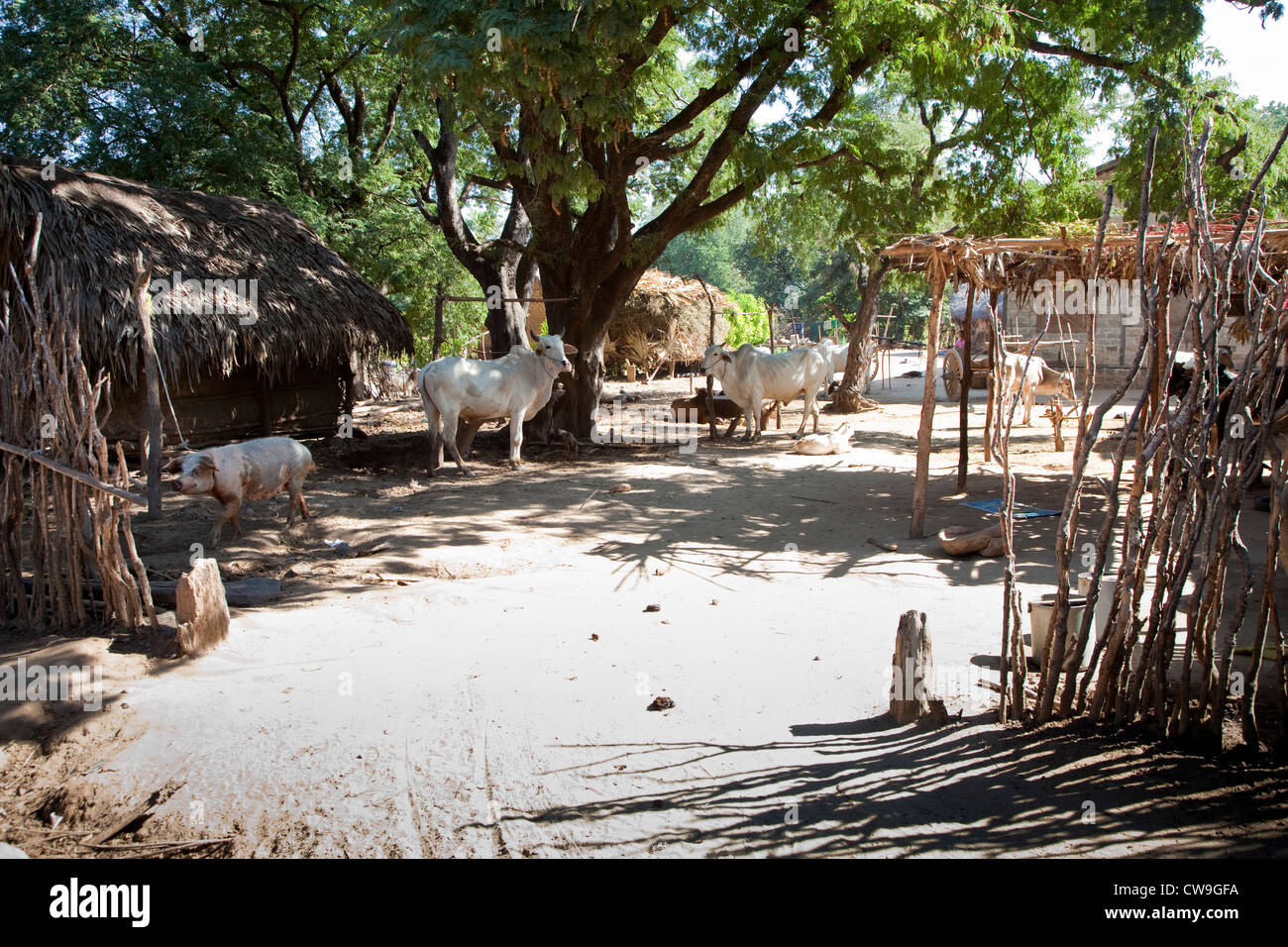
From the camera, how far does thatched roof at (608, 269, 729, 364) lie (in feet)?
77.3

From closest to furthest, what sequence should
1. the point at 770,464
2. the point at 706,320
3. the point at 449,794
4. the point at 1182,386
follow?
the point at 449,794 → the point at 1182,386 → the point at 770,464 → the point at 706,320

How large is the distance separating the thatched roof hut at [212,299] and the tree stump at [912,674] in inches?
350

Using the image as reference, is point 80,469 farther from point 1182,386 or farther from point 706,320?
point 706,320

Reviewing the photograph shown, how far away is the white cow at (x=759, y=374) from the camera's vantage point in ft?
47.0

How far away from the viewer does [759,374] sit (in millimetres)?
14398

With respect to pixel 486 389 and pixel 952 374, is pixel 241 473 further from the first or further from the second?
pixel 952 374

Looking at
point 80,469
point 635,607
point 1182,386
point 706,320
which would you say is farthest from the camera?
point 706,320

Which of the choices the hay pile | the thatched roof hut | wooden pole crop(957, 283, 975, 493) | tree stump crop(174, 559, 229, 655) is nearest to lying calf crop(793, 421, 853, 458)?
wooden pole crop(957, 283, 975, 493)

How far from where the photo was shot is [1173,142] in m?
9.84

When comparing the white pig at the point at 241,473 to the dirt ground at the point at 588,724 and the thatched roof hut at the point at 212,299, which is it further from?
the thatched roof hut at the point at 212,299

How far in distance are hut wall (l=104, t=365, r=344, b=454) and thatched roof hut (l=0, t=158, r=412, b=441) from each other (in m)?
0.02

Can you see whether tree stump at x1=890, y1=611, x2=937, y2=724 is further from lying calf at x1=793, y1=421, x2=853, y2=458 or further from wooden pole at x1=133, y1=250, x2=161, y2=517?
lying calf at x1=793, y1=421, x2=853, y2=458
